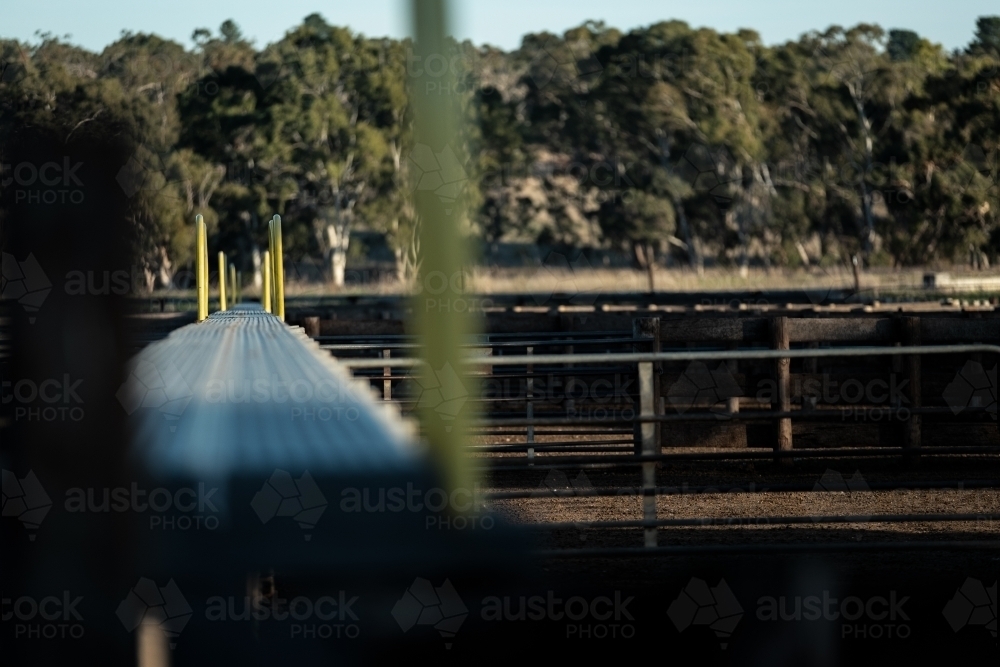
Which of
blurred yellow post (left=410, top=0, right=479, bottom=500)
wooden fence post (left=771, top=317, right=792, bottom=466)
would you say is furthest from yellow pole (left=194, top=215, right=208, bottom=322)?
blurred yellow post (left=410, top=0, right=479, bottom=500)

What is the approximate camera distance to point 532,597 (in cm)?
532

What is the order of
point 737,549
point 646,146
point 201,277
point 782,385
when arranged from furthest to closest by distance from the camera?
point 646,146 < point 201,277 < point 782,385 < point 737,549

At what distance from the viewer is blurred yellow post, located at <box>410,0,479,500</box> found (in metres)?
1.62

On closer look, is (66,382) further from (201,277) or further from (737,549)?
(201,277)

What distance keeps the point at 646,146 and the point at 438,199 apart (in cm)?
6155

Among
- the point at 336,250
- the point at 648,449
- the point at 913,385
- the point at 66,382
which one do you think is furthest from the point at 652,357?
the point at 336,250

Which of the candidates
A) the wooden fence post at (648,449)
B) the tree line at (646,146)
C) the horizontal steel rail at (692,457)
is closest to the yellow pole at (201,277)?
the horizontal steel rail at (692,457)

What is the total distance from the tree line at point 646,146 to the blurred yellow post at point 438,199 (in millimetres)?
51016

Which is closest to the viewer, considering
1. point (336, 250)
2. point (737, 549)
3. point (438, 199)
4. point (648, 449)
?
point (438, 199)

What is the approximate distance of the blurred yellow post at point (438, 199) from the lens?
64.0 inches

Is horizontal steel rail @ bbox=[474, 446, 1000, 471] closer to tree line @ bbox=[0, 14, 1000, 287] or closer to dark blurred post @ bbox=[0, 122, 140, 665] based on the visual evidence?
dark blurred post @ bbox=[0, 122, 140, 665]

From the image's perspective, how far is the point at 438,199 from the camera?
166cm

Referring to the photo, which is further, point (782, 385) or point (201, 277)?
point (201, 277)

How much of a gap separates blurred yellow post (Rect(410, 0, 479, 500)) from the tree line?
51.0 meters
